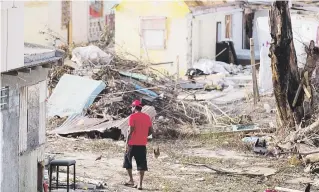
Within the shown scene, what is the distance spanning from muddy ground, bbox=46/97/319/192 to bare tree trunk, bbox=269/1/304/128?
137cm

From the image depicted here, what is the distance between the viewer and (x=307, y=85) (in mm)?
18875

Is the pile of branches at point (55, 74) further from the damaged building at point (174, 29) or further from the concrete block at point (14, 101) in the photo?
the concrete block at point (14, 101)

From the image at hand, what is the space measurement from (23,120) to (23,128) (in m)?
0.13

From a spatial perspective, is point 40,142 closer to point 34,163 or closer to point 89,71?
point 34,163

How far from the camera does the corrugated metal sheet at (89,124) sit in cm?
1931

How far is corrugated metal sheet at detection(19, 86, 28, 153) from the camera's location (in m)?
12.5

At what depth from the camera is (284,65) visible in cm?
1866

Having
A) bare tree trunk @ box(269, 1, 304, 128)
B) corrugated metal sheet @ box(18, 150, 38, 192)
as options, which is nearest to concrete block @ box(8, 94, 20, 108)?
corrugated metal sheet @ box(18, 150, 38, 192)

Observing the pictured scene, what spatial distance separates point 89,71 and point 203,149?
6.02 m

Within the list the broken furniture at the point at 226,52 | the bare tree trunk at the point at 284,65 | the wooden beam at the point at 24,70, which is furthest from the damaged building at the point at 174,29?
the wooden beam at the point at 24,70

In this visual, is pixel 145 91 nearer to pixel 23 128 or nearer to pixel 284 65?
pixel 284 65

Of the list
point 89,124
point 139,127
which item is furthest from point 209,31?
point 139,127

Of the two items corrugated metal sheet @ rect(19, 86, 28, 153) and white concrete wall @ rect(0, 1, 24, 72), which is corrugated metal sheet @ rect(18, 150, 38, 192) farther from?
white concrete wall @ rect(0, 1, 24, 72)

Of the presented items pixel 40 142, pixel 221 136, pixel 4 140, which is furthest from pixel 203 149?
pixel 4 140
